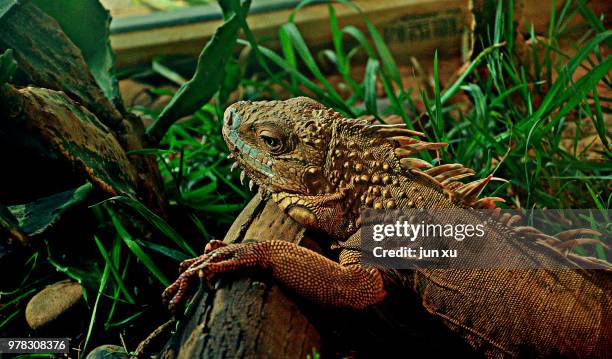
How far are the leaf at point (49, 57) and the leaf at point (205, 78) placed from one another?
27cm

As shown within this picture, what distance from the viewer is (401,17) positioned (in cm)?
439

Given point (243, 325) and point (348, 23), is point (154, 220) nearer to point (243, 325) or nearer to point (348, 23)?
point (243, 325)

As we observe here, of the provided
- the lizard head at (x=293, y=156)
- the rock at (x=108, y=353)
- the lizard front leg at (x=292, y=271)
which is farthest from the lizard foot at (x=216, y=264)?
the rock at (x=108, y=353)

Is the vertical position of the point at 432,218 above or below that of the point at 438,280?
above

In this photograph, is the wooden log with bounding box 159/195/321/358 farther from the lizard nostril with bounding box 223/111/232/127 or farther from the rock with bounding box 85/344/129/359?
the lizard nostril with bounding box 223/111/232/127

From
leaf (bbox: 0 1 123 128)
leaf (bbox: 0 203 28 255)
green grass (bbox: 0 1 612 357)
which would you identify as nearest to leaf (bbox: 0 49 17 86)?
leaf (bbox: 0 1 123 128)

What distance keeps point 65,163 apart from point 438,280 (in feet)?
5.26

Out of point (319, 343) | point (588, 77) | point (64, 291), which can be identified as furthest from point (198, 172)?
point (588, 77)

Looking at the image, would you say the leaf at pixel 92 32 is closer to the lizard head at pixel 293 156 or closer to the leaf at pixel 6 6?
the leaf at pixel 6 6

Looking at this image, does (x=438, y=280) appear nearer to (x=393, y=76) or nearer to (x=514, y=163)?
(x=514, y=163)

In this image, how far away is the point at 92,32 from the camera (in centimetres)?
304

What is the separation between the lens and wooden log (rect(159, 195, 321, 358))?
1.79 m

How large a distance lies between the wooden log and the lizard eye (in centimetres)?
57

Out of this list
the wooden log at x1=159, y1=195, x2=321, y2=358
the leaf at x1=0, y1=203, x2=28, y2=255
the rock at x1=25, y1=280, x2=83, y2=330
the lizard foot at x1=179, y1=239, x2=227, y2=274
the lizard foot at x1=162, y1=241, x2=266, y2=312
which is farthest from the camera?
the rock at x1=25, y1=280, x2=83, y2=330
